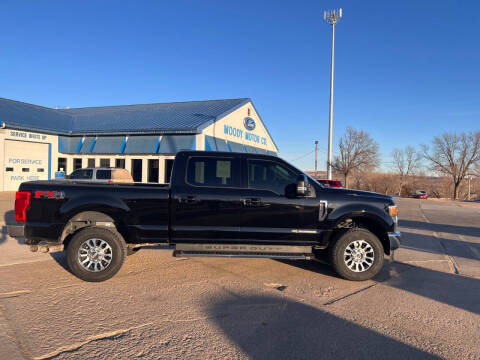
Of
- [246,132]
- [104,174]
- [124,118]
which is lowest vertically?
[104,174]

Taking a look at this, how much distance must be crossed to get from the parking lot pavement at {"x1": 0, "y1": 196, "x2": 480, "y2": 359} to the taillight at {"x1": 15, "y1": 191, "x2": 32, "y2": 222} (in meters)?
0.97

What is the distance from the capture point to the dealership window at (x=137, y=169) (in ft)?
72.7

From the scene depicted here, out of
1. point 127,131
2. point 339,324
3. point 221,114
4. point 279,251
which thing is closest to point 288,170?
point 279,251

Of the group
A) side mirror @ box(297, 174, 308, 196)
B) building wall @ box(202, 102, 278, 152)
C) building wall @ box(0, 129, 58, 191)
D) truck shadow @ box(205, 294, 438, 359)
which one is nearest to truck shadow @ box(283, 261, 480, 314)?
side mirror @ box(297, 174, 308, 196)

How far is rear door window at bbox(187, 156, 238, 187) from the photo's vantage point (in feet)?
17.5

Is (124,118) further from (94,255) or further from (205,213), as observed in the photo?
(205,213)

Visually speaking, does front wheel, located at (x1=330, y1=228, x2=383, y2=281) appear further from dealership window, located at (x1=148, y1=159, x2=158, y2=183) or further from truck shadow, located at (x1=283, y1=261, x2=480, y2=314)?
dealership window, located at (x1=148, y1=159, x2=158, y2=183)

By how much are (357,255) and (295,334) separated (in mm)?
2354

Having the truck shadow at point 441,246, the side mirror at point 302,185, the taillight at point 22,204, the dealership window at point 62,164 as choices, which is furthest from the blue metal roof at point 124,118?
the side mirror at point 302,185

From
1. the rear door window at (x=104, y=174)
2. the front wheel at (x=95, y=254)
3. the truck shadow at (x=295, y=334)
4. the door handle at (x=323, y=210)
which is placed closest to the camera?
the truck shadow at (x=295, y=334)

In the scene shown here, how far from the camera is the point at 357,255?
17.4 ft

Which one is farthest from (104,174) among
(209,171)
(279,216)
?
(279,216)

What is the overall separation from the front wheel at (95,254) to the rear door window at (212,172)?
151cm

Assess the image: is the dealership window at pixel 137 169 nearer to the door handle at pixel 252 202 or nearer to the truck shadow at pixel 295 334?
the door handle at pixel 252 202
